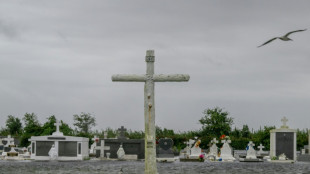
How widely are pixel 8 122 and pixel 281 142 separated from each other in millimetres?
42636

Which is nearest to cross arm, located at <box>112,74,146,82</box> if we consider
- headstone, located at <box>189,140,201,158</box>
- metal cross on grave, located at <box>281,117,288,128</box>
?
headstone, located at <box>189,140,201,158</box>

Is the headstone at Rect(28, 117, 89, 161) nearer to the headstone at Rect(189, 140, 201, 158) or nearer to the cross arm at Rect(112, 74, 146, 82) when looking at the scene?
the headstone at Rect(189, 140, 201, 158)

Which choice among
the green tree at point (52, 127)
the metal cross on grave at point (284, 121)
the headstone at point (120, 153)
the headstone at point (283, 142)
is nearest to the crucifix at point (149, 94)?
the headstone at point (120, 153)

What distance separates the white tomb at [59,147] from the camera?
177ft

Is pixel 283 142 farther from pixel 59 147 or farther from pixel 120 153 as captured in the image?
pixel 59 147

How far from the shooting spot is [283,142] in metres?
54.1

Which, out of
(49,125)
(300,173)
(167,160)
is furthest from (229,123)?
(300,173)

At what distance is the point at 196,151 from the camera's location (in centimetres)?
5516

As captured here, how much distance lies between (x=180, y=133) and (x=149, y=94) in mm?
57600

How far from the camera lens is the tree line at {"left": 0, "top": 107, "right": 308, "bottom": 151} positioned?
6944 centimetres

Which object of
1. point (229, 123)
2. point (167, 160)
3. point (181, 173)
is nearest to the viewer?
point (181, 173)

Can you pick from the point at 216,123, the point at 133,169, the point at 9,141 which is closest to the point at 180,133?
the point at 216,123

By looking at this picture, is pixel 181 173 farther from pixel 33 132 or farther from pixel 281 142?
pixel 33 132

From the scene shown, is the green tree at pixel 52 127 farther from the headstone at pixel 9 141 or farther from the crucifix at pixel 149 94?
the crucifix at pixel 149 94
